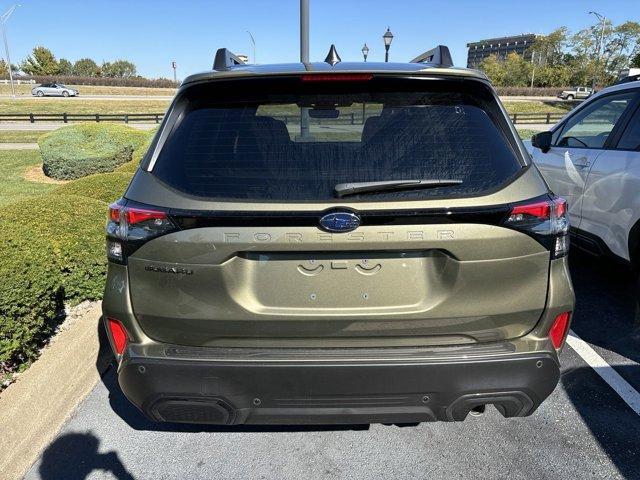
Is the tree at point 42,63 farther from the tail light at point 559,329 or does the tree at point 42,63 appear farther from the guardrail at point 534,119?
the tail light at point 559,329

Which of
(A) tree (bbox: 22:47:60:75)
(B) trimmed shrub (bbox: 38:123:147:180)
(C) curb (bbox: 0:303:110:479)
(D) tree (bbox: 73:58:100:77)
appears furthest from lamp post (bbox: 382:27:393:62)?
(D) tree (bbox: 73:58:100:77)

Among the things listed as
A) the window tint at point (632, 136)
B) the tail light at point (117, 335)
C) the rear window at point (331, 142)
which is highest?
the rear window at point (331, 142)

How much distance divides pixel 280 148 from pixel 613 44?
103105mm

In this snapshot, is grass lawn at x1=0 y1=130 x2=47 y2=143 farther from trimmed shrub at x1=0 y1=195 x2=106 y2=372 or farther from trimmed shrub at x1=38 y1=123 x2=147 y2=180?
trimmed shrub at x1=0 y1=195 x2=106 y2=372

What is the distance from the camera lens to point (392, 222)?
1.93 metres

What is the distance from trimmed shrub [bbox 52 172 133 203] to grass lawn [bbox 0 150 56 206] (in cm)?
309

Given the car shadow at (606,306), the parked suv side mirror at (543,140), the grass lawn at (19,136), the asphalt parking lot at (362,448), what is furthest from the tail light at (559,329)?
the grass lawn at (19,136)

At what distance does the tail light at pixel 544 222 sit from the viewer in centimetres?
201

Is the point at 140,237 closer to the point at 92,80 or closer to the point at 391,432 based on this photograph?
the point at 391,432

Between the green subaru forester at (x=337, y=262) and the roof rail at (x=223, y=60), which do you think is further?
the roof rail at (x=223, y=60)

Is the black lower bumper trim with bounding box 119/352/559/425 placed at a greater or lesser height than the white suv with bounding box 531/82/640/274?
lesser

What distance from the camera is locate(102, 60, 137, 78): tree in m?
123

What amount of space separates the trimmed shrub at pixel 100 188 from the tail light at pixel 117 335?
379 cm

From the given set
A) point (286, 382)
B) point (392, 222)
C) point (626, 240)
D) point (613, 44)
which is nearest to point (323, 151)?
point (392, 222)
